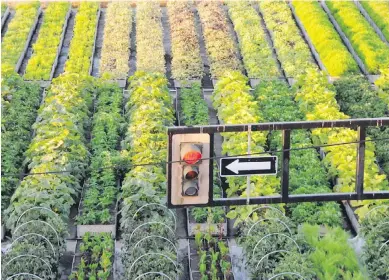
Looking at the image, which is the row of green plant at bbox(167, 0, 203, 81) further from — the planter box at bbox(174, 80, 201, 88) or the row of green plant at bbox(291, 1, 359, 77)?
the row of green plant at bbox(291, 1, 359, 77)

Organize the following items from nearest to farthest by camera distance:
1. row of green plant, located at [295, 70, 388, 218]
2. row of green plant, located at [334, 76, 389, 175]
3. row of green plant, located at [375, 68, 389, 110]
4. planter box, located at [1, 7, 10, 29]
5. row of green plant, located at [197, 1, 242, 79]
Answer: row of green plant, located at [295, 70, 388, 218] → row of green plant, located at [334, 76, 389, 175] → row of green plant, located at [375, 68, 389, 110] → row of green plant, located at [197, 1, 242, 79] → planter box, located at [1, 7, 10, 29]

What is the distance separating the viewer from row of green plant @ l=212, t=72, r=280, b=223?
15.7 metres

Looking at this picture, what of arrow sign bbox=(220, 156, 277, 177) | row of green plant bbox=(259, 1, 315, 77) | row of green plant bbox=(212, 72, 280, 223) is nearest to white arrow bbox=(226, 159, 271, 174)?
arrow sign bbox=(220, 156, 277, 177)

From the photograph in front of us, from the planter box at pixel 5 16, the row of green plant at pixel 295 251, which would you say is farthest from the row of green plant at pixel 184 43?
the row of green plant at pixel 295 251

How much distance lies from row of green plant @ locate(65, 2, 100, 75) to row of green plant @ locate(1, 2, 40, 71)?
1.40 meters

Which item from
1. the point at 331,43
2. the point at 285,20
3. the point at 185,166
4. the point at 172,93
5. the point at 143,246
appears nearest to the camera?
the point at 185,166

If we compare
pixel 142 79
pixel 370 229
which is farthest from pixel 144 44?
pixel 370 229

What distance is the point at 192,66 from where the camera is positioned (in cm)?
2325

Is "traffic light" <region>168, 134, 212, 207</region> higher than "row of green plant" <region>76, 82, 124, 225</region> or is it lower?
lower

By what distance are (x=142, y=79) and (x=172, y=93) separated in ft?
5.95

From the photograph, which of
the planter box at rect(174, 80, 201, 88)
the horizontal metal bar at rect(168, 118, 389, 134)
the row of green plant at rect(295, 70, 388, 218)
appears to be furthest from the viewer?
the planter box at rect(174, 80, 201, 88)

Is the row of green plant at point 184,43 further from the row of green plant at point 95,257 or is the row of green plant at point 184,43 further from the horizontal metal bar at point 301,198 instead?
the horizontal metal bar at point 301,198

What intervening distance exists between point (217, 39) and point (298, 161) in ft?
28.3

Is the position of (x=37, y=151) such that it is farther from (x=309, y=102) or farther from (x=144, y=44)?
(x=144, y=44)
